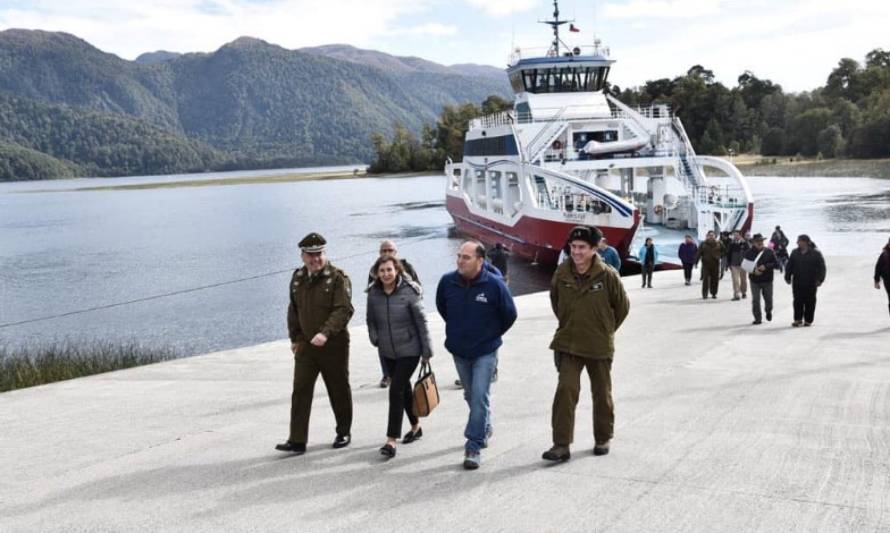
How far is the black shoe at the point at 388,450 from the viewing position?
648 cm

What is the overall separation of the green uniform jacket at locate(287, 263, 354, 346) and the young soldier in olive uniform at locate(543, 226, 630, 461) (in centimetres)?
160

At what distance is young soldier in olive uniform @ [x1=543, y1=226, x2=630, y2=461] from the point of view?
6.09m

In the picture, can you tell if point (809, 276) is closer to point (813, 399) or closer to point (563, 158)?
point (813, 399)

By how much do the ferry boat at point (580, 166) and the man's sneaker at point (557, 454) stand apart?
2140cm

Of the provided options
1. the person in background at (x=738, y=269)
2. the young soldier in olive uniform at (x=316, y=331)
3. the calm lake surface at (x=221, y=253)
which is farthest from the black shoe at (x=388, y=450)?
the calm lake surface at (x=221, y=253)

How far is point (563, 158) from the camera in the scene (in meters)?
33.3

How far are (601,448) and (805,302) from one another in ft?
24.9

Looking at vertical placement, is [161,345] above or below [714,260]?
below

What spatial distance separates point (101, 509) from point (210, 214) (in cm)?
8516

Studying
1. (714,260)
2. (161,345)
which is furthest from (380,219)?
(714,260)

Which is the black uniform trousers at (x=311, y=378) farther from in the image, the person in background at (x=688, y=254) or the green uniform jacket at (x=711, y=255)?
the person in background at (x=688, y=254)

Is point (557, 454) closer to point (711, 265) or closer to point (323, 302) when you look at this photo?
point (323, 302)

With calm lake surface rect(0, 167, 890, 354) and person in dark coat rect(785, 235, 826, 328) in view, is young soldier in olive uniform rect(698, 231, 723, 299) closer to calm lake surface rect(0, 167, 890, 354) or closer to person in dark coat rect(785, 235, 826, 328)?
person in dark coat rect(785, 235, 826, 328)

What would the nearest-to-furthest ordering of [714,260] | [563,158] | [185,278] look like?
[714,260] < [563,158] < [185,278]
